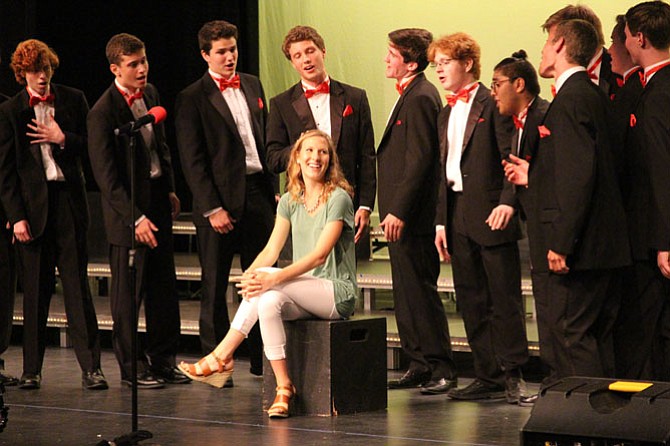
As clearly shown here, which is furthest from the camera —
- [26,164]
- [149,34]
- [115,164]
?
[149,34]

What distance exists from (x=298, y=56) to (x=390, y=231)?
3.47 feet

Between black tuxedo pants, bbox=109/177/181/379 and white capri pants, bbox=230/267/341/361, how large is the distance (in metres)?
0.95

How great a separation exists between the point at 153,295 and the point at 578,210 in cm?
272

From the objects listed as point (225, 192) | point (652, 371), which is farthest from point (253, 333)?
point (652, 371)

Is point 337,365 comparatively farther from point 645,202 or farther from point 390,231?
point 645,202

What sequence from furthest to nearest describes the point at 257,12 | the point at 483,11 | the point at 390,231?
the point at 257,12
the point at 483,11
the point at 390,231

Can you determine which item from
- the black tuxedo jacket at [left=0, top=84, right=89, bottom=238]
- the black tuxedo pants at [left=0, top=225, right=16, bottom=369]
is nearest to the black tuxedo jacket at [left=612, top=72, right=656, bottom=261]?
the black tuxedo jacket at [left=0, top=84, right=89, bottom=238]

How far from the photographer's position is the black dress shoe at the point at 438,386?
6359 millimetres

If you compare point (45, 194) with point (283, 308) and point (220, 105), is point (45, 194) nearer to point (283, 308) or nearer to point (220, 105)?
point (220, 105)

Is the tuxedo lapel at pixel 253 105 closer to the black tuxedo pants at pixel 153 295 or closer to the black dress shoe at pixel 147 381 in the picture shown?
the black tuxedo pants at pixel 153 295

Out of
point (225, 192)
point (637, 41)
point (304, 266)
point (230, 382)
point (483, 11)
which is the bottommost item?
point (230, 382)

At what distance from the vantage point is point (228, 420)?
19.1 feet

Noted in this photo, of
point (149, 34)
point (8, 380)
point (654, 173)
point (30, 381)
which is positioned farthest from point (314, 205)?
point (149, 34)

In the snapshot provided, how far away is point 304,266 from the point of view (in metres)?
5.91
